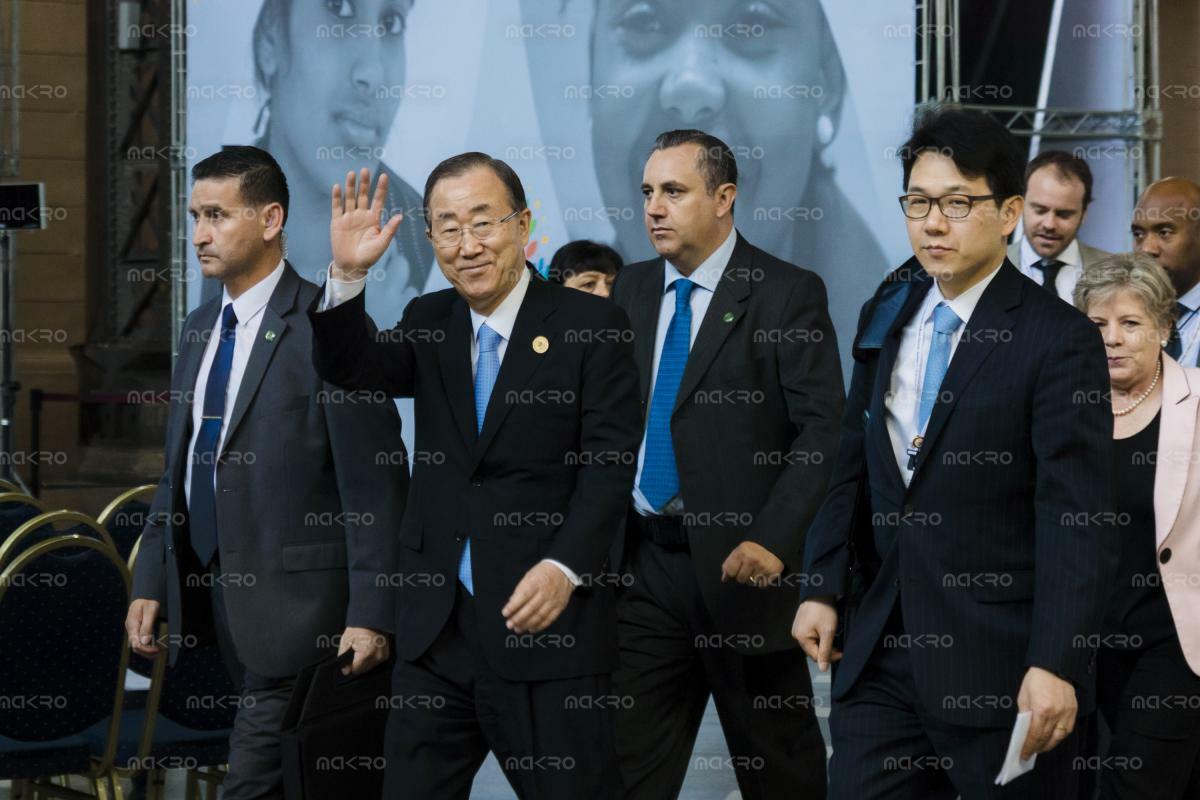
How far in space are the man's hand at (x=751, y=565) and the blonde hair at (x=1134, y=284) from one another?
3.05ft

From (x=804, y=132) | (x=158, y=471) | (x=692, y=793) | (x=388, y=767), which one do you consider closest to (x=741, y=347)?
(x=388, y=767)

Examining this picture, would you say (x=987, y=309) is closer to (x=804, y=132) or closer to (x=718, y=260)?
(x=718, y=260)

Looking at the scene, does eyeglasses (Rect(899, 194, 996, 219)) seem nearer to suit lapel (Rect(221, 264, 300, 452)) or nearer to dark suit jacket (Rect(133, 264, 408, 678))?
dark suit jacket (Rect(133, 264, 408, 678))

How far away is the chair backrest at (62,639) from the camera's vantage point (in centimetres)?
418

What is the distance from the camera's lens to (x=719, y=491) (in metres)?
4.16

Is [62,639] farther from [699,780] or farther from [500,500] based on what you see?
[699,780]

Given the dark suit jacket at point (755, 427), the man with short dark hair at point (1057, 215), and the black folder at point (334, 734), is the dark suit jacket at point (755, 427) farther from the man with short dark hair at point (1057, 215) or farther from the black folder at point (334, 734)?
the man with short dark hair at point (1057, 215)

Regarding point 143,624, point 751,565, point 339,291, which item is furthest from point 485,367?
point 143,624

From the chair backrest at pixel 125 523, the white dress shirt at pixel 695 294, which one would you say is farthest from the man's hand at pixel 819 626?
the chair backrest at pixel 125 523

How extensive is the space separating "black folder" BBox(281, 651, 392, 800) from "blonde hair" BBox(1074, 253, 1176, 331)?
1.86 metres

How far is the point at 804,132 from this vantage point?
7402 millimetres

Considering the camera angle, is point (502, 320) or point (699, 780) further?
point (699, 780)

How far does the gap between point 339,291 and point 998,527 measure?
4.17ft

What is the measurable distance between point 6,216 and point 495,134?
141 inches
